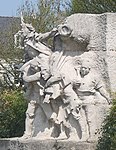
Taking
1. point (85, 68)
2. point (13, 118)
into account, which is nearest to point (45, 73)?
point (85, 68)

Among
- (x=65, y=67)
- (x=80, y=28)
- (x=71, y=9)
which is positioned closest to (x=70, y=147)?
(x=65, y=67)

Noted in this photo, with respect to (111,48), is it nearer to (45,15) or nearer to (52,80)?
(52,80)

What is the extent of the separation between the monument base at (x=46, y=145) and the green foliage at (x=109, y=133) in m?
0.25

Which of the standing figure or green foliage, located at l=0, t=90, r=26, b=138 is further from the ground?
the standing figure

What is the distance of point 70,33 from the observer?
10.9 meters

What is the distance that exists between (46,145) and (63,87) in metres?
1.07

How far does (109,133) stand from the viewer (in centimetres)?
968

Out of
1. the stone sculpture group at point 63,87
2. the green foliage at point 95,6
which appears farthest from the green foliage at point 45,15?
the stone sculpture group at point 63,87

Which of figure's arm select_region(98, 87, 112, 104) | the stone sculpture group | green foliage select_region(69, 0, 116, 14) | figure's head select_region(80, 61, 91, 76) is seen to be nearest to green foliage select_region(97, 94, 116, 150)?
the stone sculpture group

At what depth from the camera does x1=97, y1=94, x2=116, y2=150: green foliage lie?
951 centimetres

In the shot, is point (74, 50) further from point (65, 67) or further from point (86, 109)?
point (86, 109)

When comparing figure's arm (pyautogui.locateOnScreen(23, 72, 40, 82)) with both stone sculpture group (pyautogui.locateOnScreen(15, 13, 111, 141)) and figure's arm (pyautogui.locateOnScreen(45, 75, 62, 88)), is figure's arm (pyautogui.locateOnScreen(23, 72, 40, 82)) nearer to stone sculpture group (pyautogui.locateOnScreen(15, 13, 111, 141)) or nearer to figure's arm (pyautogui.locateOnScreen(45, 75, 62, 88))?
stone sculpture group (pyautogui.locateOnScreen(15, 13, 111, 141))

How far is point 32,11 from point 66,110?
1888cm

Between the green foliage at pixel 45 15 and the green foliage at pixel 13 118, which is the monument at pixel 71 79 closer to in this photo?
the green foliage at pixel 13 118
